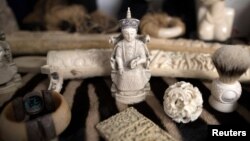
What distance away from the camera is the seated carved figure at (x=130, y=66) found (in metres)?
0.69

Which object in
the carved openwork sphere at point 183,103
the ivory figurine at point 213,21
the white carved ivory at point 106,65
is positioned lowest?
the carved openwork sphere at point 183,103

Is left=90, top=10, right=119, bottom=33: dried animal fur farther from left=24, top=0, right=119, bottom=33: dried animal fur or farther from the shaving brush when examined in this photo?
the shaving brush

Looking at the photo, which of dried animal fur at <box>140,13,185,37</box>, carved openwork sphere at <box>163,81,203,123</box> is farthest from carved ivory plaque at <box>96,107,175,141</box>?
A: dried animal fur at <box>140,13,185,37</box>

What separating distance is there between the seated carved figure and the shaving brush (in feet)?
0.59

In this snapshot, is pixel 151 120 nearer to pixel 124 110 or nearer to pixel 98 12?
pixel 124 110

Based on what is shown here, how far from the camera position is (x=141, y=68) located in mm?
718

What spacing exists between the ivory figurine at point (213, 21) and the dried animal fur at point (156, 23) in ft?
0.23

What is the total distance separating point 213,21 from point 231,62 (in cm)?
38

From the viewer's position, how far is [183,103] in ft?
2.08

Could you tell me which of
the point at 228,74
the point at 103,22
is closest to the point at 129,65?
the point at 228,74

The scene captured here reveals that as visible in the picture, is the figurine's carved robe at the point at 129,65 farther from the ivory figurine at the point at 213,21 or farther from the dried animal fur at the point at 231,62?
the ivory figurine at the point at 213,21

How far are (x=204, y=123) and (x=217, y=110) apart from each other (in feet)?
0.20

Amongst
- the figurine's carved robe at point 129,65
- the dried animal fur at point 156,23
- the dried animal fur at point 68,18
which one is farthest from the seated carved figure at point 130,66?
the dried animal fur at point 68,18

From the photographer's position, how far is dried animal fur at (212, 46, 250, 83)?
60 cm
